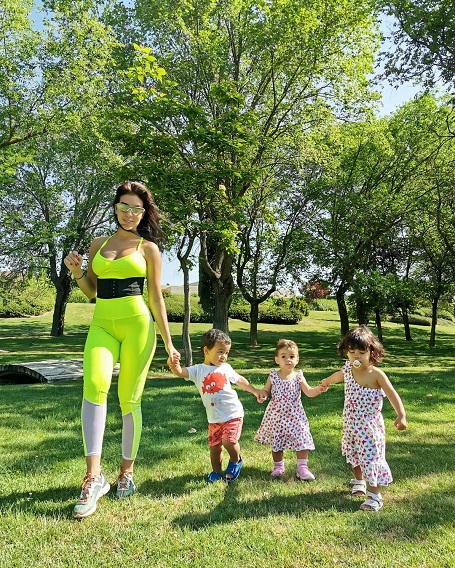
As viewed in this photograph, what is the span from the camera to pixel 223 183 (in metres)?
13.7

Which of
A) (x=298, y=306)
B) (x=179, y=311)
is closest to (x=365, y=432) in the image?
(x=179, y=311)

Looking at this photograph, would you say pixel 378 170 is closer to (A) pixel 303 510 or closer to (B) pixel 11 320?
(A) pixel 303 510

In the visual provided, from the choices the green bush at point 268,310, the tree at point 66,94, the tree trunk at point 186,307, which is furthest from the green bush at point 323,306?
the tree trunk at point 186,307

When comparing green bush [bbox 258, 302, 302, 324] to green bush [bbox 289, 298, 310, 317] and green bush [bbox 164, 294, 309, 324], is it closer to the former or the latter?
green bush [bbox 164, 294, 309, 324]

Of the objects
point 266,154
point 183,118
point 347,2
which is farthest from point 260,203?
point 347,2

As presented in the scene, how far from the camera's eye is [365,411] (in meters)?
3.98

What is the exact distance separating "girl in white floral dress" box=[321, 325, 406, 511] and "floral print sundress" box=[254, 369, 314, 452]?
50cm

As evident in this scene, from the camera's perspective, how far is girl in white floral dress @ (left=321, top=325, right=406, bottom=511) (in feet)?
12.5

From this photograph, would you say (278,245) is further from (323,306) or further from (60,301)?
(323,306)

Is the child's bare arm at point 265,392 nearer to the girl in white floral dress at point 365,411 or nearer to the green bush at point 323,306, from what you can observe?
the girl in white floral dress at point 365,411

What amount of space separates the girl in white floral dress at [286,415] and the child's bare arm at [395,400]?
0.59m

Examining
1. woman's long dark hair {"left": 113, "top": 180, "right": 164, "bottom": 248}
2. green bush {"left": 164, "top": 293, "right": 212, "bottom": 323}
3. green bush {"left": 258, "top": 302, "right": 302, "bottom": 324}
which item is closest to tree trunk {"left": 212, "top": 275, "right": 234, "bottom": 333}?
woman's long dark hair {"left": 113, "top": 180, "right": 164, "bottom": 248}

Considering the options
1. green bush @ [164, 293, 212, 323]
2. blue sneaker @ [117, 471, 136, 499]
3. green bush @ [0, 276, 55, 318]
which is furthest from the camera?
green bush @ [0, 276, 55, 318]

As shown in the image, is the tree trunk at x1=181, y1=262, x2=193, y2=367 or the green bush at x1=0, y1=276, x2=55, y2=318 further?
the green bush at x1=0, y1=276, x2=55, y2=318
